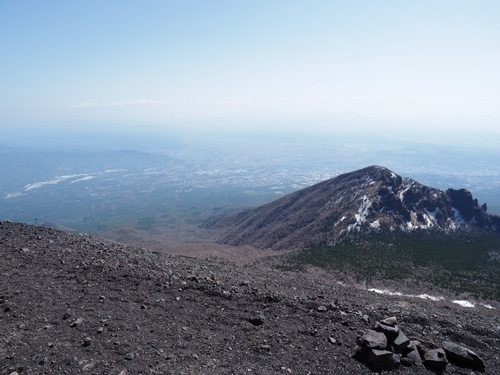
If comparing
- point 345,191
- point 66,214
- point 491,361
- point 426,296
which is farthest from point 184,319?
point 66,214

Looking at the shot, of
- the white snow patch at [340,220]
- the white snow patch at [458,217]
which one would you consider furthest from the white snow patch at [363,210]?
the white snow patch at [458,217]

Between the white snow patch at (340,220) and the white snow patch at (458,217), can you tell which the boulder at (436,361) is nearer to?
the white snow patch at (340,220)

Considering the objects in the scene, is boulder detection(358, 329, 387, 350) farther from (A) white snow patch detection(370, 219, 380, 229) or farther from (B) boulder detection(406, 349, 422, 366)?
(A) white snow patch detection(370, 219, 380, 229)

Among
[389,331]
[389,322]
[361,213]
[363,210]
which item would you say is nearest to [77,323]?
[389,331]

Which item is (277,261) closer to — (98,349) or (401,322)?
(401,322)

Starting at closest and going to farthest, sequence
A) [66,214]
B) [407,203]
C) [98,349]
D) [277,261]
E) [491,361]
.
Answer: [98,349], [491,361], [277,261], [407,203], [66,214]

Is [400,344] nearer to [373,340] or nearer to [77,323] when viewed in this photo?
[373,340]
